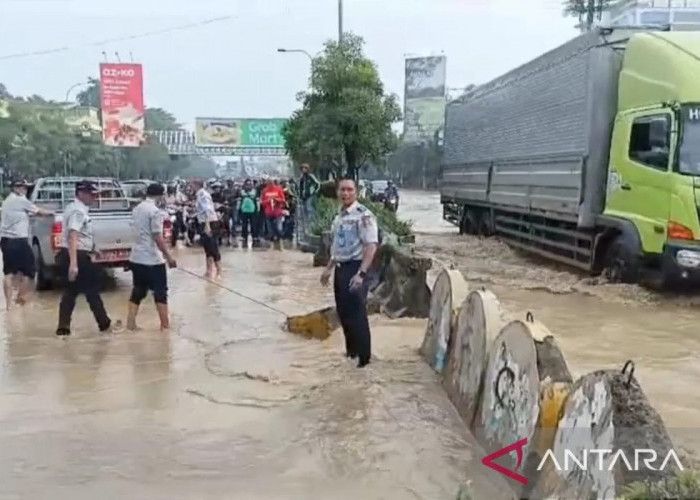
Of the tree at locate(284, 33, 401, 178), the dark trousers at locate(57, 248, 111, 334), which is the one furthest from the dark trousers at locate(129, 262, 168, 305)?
the tree at locate(284, 33, 401, 178)

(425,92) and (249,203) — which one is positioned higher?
(425,92)

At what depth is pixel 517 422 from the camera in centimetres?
479

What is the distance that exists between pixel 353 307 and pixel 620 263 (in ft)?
19.4

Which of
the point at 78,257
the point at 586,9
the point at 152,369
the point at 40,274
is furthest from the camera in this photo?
the point at 586,9

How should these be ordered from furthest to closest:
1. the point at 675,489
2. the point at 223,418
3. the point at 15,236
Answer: the point at 15,236 → the point at 223,418 → the point at 675,489

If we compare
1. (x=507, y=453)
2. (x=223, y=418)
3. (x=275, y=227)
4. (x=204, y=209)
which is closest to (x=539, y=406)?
(x=507, y=453)

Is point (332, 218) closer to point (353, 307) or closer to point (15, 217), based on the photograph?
point (15, 217)

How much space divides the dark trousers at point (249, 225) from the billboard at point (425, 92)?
4901cm

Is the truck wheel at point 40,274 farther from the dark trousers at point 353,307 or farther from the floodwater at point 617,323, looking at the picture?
the dark trousers at point 353,307

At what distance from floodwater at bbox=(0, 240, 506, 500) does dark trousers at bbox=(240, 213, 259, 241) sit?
1042cm

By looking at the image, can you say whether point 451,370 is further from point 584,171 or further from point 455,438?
point 584,171

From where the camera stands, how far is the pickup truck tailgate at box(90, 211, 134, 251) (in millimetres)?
12031

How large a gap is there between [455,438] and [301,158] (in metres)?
19.1

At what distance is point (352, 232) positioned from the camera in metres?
7.39
